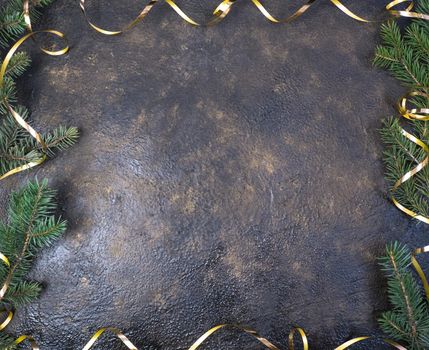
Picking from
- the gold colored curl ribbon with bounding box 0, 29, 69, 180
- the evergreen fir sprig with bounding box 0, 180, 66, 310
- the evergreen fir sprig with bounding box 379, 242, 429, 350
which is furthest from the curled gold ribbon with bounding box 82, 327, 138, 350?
the evergreen fir sprig with bounding box 379, 242, 429, 350

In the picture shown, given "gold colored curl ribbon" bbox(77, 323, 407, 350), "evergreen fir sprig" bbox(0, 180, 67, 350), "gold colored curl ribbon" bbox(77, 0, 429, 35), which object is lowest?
"gold colored curl ribbon" bbox(77, 323, 407, 350)

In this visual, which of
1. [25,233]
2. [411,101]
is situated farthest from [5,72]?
[411,101]

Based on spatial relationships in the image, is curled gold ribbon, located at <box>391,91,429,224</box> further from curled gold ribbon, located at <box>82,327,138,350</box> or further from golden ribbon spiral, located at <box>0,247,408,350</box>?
curled gold ribbon, located at <box>82,327,138,350</box>

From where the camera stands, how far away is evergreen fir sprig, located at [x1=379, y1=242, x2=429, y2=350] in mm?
971

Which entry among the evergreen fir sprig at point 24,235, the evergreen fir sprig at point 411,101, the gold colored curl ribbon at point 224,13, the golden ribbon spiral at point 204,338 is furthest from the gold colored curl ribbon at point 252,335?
the gold colored curl ribbon at point 224,13

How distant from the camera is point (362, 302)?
39.4 inches

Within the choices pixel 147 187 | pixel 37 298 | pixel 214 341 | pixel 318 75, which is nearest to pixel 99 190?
pixel 147 187

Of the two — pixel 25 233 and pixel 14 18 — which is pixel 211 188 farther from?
pixel 14 18

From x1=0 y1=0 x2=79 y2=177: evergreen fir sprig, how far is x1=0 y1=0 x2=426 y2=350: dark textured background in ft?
0.07

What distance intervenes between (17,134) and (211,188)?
327 mm

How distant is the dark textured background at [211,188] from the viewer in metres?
0.98

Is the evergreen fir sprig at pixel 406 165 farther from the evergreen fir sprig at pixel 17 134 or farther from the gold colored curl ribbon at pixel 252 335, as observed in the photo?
the evergreen fir sprig at pixel 17 134

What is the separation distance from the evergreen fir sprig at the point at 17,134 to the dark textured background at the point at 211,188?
0.07 ft

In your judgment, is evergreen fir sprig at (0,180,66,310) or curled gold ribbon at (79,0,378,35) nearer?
evergreen fir sprig at (0,180,66,310)
